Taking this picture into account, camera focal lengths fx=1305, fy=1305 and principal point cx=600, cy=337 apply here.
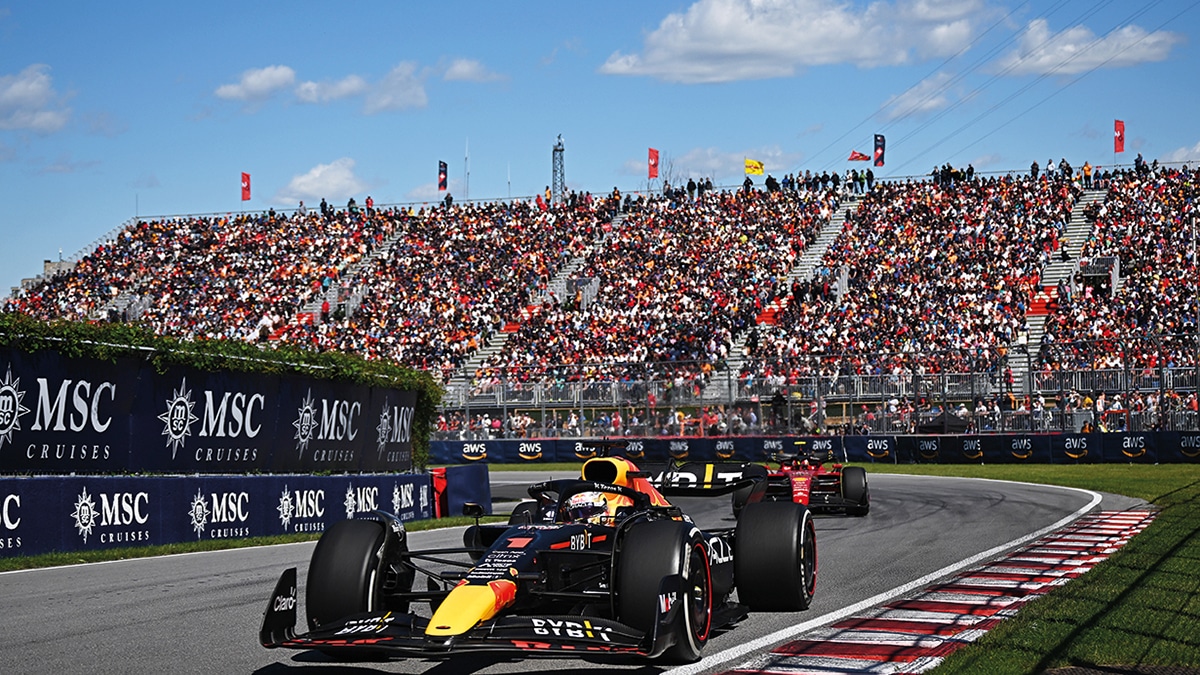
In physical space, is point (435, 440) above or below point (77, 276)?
below

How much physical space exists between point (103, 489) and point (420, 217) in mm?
44816

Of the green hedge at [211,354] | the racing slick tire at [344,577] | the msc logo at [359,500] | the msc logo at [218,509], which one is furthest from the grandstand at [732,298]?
the racing slick tire at [344,577]

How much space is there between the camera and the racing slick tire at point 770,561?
9547mm

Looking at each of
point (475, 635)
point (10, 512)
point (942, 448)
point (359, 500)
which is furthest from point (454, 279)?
point (475, 635)

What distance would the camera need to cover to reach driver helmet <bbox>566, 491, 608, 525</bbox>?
377 inches

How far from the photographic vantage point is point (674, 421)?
1491 inches

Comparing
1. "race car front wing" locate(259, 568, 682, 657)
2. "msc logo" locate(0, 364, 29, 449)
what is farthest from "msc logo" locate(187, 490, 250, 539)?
"race car front wing" locate(259, 568, 682, 657)

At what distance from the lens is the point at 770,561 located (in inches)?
376

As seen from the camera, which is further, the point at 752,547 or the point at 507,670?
the point at 752,547

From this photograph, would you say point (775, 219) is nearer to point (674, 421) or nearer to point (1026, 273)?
point (1026, 273)

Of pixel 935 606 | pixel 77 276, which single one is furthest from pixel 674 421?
pixel 77 276

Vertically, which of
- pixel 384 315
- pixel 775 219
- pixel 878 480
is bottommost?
pixel 878 480

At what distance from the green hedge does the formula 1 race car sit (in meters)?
7.37

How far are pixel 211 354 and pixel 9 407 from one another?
12.3 feet
